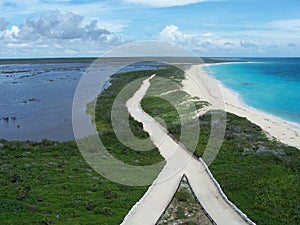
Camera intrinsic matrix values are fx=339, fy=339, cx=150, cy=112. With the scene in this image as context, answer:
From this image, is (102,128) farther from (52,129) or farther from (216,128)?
(216,128)

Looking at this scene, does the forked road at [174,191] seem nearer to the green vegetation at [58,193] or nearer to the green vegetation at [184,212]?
the green vegetation at [184,212]

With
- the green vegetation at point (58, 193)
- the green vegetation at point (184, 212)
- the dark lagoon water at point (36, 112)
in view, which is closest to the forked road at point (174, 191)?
the green vegetation at point (184, 212)

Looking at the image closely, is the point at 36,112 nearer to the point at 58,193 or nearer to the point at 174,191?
the point at 58,193

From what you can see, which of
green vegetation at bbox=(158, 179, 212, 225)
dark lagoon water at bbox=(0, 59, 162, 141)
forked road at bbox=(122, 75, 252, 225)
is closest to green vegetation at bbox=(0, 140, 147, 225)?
forked road at bbox=(122, 75, 252, 225)

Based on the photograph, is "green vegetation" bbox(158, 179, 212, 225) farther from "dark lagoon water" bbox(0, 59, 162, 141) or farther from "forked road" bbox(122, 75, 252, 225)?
"dark lagoon water" bbox(0, 59, 162, 141)

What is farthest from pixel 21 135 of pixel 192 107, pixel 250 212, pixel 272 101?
pixel 272 101

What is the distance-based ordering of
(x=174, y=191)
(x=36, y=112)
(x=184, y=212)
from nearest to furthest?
1. (x=184, y=212)
2. (x=174, y=191)
3. (x=36, y=112)

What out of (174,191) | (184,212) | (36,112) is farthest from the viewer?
(36,112)

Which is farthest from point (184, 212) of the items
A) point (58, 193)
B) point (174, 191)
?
point (58, 193)

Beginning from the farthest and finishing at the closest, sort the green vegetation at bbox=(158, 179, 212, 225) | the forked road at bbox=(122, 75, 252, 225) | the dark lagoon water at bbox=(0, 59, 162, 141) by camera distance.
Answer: the dark lagoon water at bbox=(0, 59, 162, 141)
the forked road at bbox=(122, 75, 252, 225)
the green vegetation at bbox=(158, 179, 212, 225)

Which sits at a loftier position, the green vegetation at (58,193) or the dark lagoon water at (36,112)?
the green vegetation at (58,193)
